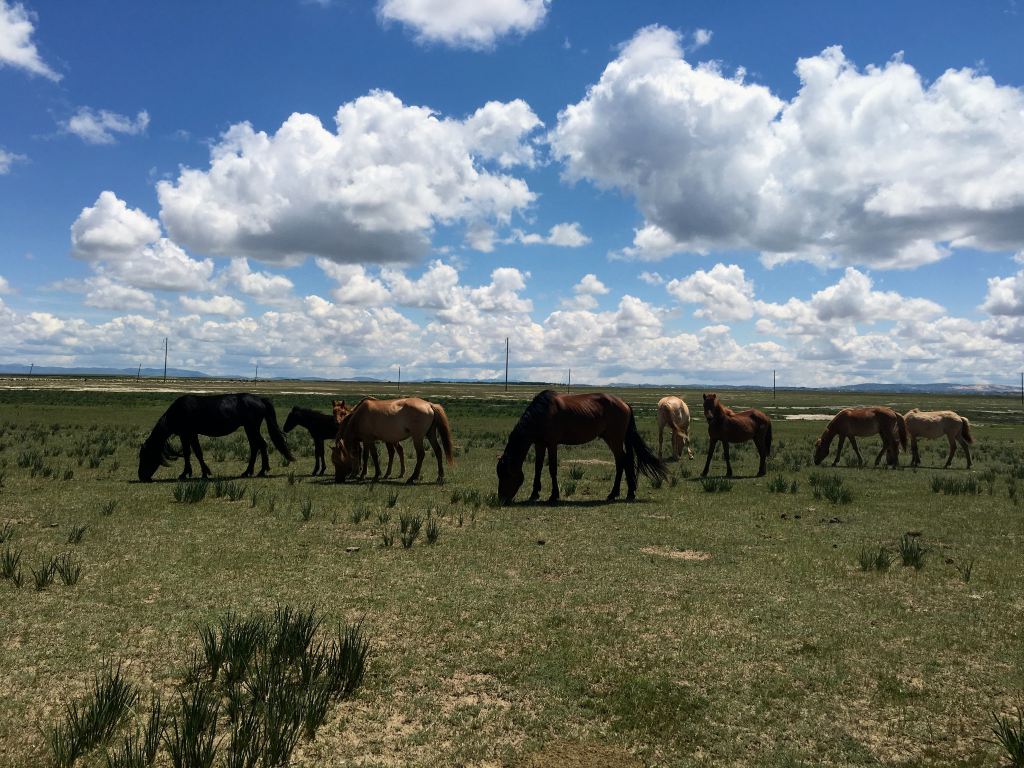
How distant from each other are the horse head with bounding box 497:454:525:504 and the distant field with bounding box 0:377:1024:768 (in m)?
0.31

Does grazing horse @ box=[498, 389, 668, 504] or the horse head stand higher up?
grazing horse @ box=[498, 389, 668, 504]

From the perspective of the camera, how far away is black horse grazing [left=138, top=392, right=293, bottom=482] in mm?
14000

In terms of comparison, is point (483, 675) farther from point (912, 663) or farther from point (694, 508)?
point (694, 508)

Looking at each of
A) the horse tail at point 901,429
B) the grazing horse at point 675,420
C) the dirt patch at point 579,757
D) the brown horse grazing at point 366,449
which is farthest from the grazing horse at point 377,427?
the horse tail at point 901,429

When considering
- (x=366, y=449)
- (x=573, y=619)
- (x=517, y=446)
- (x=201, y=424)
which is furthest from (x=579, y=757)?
(x=201, y=424)

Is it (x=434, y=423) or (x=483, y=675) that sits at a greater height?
(x=434, y=423)

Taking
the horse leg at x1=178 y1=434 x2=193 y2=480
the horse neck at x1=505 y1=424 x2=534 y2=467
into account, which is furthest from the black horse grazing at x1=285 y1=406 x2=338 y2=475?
the horse neck at x1=505 y1=424 x2=534 y2=467

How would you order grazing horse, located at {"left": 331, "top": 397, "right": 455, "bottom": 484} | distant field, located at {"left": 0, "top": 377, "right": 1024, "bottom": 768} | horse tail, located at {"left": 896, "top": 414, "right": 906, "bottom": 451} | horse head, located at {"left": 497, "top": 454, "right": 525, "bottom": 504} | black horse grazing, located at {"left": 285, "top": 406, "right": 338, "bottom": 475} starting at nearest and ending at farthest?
distant field, located at {"left": 0, "top": 377, "right": 1024, "bottom": 768}, horse head, located at {"left": 497, "top": 454, "right": 525, "bottom": 504}, grazing horse, located at {"left": 331, "top": 397, "right": 455, "bottom": 484}, black horse grazing, located at {"left": 285, "top": 406, "right": 338, "bottom": 475}, horse tail, located at {"left": 896, "top": 414, "right": 906, "bottom": 451}

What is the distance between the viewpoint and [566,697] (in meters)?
4.44

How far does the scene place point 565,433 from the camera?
12.5m

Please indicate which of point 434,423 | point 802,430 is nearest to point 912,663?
point 434,423

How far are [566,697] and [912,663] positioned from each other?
297 centimetres

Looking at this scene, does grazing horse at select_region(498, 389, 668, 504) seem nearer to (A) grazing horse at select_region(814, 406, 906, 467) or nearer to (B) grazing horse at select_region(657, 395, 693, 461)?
(B) grazing horse at select_region(657, 395, 693, 461)

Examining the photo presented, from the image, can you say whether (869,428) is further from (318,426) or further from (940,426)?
(318,426)
